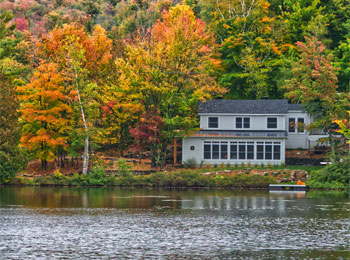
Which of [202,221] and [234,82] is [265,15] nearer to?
[234,82]

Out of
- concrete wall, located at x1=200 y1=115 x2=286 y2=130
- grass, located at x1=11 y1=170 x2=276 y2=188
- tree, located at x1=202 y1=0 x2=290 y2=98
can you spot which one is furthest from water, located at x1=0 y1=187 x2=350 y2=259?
tree, located at x1=202 y1=0 x2=290 y2=98

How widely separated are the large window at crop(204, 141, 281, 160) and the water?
11.4 meters

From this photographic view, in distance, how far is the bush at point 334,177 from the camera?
65.4 metres

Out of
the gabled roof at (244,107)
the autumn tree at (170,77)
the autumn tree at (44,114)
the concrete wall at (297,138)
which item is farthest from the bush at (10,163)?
the concrete wall at (297,138)

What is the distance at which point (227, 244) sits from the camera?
37.8 metres

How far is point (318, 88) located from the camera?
73.6 metres

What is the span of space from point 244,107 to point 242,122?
183 centimetres

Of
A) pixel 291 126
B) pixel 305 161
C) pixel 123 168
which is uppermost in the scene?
pixel 291 126

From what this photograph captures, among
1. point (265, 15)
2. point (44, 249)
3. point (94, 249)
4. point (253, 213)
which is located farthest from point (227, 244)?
point (265, 15)

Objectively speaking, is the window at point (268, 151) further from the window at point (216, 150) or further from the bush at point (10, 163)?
the bush at point (10, 163)

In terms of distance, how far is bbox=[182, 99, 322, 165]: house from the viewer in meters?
75.9

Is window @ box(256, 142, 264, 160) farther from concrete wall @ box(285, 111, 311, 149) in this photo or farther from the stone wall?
concrete wall @ box(285, 111, 311, 149)

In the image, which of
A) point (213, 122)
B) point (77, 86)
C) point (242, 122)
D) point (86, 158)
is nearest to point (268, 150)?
point (242, 122)

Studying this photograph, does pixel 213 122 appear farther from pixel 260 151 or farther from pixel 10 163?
pixel 10 163
